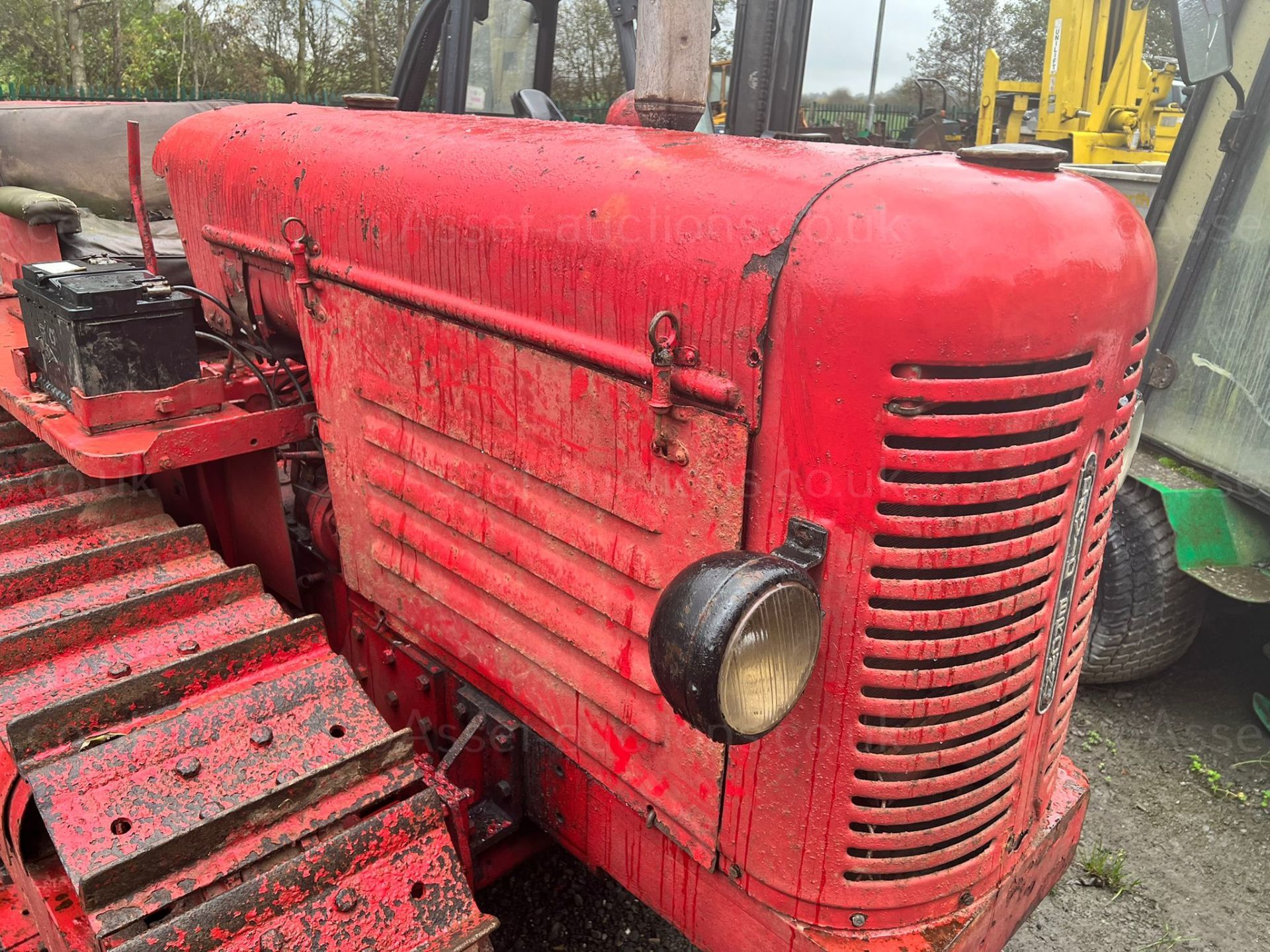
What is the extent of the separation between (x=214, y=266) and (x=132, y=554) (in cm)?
88

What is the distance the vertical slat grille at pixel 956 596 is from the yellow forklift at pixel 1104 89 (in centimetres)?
663

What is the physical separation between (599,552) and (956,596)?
1.89 feet

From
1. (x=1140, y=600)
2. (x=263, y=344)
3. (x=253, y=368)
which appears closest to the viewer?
(x=253, y=368)

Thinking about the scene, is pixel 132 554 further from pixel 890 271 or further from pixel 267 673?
pixel 890 271

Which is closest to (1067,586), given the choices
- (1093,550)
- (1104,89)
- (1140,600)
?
(1093,550)

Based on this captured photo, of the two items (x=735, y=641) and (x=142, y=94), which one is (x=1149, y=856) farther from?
(x=142, y=94)

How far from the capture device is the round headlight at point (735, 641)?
1.23m

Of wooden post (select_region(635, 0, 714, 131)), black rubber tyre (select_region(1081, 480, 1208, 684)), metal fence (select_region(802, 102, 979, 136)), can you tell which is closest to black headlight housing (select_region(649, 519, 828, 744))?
wooden post (select_region(635, 0, 714, 131))

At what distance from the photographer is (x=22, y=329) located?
9.86ft

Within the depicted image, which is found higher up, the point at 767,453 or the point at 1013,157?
the point at 1013,157

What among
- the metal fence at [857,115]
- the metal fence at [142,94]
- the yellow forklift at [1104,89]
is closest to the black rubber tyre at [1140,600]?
the yellow forklift at [1104,89]

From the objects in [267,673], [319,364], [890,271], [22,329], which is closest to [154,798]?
[267,673]

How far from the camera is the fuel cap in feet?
4.68

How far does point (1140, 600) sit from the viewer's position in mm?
3533
